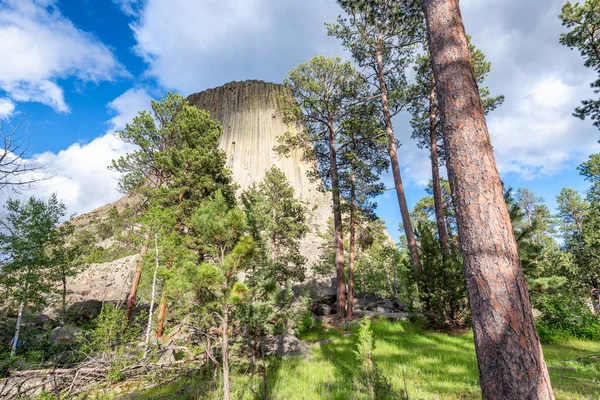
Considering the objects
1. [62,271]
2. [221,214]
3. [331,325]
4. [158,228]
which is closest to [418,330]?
[331,325]

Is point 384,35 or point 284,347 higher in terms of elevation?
point 384,35

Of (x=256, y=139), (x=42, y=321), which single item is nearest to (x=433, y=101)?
(x=42, y=321)

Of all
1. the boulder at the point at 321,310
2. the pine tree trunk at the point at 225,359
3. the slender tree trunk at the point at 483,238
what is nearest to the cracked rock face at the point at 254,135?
the boulder at the point at 321,310

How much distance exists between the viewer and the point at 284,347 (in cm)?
852

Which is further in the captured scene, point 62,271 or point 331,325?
point 62,271

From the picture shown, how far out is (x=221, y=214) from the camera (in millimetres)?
5594

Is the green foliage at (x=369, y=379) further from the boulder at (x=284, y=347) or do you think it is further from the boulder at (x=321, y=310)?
the boulder at (x=321, y=310)

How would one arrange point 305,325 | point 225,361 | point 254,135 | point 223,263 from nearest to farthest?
point 225,361
point 223,263
point 305,325
point 254,135

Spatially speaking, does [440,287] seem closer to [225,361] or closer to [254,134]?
[225,361]

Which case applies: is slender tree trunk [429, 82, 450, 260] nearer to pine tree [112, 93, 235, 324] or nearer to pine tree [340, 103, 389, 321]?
pine tree [340, 103, 389, 321]

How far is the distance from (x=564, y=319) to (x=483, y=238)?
422 inches

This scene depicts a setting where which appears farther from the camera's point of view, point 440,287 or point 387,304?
point 387,304

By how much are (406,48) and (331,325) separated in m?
14.0

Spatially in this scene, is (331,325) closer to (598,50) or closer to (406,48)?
(406,48)
